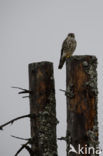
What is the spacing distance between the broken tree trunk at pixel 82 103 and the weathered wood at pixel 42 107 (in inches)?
30.2

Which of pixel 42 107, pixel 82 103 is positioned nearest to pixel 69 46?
pixel 42 107

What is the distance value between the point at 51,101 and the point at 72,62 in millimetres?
1049

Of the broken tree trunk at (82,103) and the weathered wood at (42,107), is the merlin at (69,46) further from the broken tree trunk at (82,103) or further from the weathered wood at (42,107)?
the broken tree trunk at (82,103)

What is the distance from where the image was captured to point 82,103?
473 centimetres

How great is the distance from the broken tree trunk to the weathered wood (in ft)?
2.52

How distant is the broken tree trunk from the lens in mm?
4727

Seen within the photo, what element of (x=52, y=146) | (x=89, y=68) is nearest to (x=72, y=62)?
(x=89, y=68)

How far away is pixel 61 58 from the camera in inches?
354

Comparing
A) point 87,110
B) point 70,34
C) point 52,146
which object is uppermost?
point 70,34

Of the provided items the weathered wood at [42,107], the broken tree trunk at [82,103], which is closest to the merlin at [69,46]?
the weathered wood at [42,107]

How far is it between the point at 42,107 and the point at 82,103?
1.00 m

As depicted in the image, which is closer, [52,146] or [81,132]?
[81,132]

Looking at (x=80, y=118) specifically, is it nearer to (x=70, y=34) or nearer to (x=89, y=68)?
(x=89, y=68)

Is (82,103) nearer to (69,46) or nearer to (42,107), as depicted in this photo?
(42,107)
